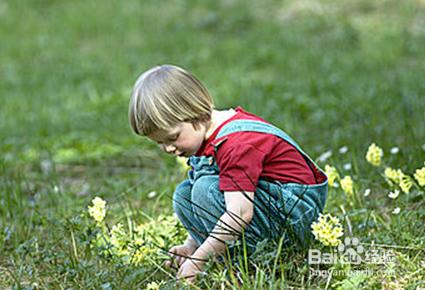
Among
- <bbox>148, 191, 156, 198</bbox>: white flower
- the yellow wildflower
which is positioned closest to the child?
the yellow wildflower

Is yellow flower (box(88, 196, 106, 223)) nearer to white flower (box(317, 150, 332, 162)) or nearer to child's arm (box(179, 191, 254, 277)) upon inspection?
child's arm (box(179, 191, 254, 277))

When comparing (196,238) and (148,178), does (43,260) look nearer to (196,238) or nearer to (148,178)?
(196,238)

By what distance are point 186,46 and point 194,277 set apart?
6.83 m

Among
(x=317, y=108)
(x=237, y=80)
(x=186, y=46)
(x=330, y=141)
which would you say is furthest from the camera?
(x=186, y=46)

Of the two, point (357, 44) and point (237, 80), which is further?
point (357, 44)

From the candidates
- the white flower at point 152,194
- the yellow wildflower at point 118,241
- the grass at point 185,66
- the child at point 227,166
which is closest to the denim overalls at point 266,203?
the child at point 227,166

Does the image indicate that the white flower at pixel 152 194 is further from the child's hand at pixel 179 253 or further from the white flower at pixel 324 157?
the white flower at pixel 324 157

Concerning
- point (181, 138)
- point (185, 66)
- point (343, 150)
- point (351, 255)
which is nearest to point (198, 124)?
point (181, 138)

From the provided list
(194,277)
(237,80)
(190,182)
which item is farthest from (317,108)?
(194,277)

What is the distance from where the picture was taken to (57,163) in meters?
5.70

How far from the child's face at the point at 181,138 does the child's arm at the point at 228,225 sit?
28cm

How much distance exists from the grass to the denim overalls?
0.42 feet

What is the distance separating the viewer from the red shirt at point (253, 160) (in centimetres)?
283

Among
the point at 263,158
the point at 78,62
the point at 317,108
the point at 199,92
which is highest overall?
the point at 199,92
